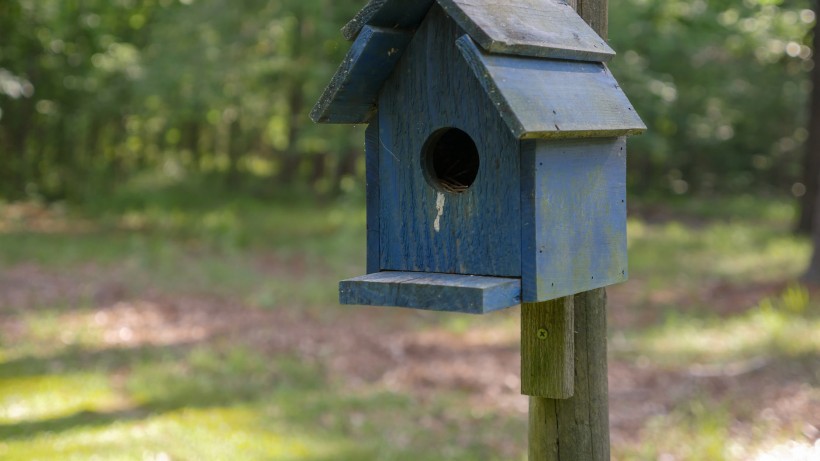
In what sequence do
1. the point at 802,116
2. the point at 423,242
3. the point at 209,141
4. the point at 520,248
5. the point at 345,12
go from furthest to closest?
the point at 209,141, the point at 802,116, the point at 345,12, the point at 423,242, the point at 520,248

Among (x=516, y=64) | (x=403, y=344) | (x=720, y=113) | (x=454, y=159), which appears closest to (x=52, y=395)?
(x=403, y=344)

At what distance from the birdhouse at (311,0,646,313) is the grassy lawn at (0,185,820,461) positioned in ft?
10.4

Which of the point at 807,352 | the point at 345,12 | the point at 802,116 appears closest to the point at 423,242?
the point at 807,352

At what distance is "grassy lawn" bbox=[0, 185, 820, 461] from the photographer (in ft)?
19.2

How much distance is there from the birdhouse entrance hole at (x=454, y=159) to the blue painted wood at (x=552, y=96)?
386mm

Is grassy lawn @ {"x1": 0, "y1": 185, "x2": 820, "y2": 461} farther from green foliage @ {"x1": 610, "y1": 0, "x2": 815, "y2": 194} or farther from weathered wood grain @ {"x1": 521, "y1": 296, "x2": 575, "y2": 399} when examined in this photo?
green foliage @ {"x1": 610, "y1": 0, "x2": 815, "y2": 194}

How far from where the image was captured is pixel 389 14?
261 cm

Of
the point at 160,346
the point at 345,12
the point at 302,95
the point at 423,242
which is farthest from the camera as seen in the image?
the point at 302,95

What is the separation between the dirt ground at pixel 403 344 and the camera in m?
6.54

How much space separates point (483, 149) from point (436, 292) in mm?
462

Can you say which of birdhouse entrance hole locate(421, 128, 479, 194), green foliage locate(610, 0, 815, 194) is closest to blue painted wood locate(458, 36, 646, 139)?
birdhouse entrance hole locate(421, 128, 479, 194)

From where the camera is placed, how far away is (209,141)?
83.8 feet

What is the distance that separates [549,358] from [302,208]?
15078mm

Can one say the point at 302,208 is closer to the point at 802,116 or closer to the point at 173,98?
the point at 173,98
